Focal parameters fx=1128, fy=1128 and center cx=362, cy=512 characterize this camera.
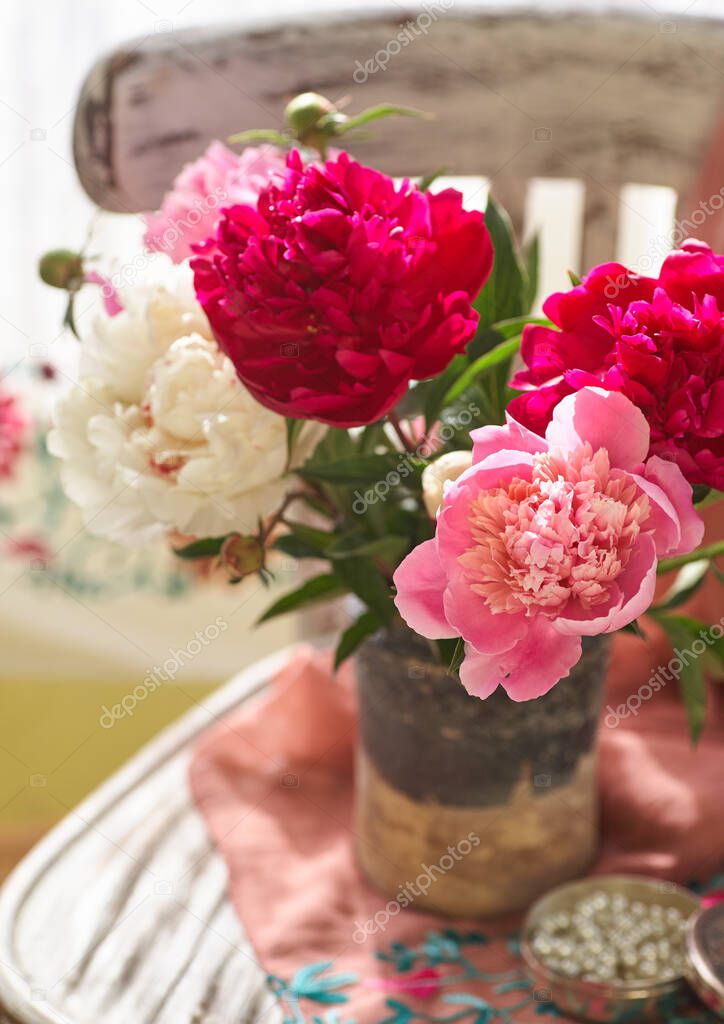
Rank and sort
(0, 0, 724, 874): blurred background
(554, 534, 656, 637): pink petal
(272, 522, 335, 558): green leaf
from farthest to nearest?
(0, 0, 724, 874): blurred background, (272, 522, 335, 558): green leaf, (554, 534, 656, 637): pink petal

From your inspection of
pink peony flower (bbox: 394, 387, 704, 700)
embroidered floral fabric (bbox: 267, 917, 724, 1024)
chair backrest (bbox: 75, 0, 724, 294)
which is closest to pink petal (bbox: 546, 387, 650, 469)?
pink peony flower (bbox: 394, 387, 704, 700)

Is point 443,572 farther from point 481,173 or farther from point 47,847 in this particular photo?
point 481,173

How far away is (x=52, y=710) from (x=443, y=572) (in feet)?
4.90

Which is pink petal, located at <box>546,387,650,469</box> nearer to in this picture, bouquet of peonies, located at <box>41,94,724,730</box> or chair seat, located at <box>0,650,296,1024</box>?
bouquet of peonies, located at <box>41,94,724,730</box>

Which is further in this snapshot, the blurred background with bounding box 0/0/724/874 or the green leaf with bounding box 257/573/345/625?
the blurred background with bounding box 0/0/724/874

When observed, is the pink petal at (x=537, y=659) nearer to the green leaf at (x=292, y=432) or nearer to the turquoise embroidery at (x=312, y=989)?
the green leaf at (x=292, y=432)

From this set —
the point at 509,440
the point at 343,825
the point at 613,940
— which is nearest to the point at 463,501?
the point at 509,440

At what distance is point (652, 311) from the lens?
38 centimetres

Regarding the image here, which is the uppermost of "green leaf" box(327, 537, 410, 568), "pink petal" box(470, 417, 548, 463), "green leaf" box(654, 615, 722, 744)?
"pink petal" box(470, 417, 548, 463)

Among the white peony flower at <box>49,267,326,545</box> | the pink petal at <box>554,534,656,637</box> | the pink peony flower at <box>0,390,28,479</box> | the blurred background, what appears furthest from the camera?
the blurred background

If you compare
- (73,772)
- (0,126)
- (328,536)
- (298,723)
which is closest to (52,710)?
(73,772)

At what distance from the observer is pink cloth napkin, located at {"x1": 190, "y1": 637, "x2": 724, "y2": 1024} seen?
646 mm

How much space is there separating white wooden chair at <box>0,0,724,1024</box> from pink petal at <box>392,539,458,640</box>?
39 cm

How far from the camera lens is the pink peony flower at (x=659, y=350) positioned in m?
0.38
